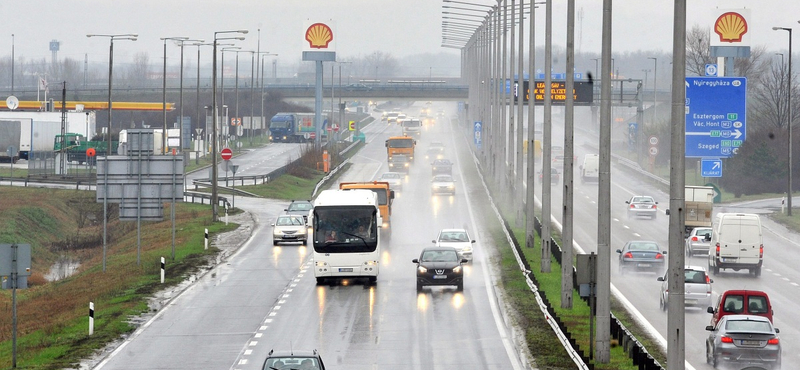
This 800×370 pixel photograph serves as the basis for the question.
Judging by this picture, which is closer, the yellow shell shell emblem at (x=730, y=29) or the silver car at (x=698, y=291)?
the silver car at (x=698, y=291)

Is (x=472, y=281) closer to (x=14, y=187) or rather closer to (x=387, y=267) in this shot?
(x=387, y=267)

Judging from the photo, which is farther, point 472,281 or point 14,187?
point 14,187

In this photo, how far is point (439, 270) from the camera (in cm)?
4047

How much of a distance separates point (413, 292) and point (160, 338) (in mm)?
11044

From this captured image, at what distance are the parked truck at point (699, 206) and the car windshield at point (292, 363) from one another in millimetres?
43693

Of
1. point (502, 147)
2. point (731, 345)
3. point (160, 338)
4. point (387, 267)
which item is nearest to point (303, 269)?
point (387, 267)

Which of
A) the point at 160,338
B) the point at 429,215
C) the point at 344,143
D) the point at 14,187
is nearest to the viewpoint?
the point at 160,338

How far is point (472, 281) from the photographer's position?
143 ft

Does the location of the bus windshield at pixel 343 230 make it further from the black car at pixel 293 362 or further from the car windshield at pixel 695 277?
the black car at pixel 293 362

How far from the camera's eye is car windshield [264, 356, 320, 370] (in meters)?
21.0

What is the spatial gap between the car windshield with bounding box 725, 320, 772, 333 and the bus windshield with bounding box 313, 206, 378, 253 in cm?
1586

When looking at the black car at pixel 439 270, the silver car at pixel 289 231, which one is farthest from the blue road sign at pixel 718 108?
the black car at pixel 439 270

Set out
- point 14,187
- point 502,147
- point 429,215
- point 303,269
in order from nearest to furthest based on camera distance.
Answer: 1. point 303,269
2. point 429,215
3. point 502,147
4. point 14,187

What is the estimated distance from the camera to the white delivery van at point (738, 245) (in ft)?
158
